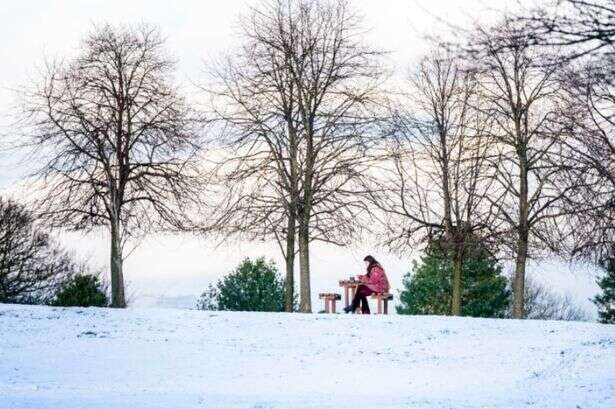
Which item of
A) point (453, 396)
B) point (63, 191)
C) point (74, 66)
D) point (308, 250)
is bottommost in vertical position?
point (453, 396)

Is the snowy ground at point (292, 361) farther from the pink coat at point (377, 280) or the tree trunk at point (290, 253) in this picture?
the tree trunk at point (290, 253)

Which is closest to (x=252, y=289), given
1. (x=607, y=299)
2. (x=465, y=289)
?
(x=465, y=289)

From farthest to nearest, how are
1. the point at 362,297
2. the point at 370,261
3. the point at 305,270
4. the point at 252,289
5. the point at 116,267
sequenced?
the point at 252,289
the point at 116,267
the point at 305,270
the point at 362,297
the point at 370,261

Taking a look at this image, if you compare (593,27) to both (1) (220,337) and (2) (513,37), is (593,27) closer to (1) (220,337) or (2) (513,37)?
A: (2) (513,37)

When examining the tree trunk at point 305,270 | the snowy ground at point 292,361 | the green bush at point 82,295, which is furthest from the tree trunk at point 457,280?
the green bush at point 82,295

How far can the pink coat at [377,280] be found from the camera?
23141 millimetres

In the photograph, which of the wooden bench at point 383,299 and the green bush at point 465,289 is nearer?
the wooden bench at point 383,299

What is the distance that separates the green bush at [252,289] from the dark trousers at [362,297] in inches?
577

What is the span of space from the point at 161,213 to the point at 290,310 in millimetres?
4734

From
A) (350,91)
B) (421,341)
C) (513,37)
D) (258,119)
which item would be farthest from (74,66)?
→ (513,37)

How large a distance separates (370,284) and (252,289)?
1588 cm

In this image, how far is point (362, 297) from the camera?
23938 millimetres

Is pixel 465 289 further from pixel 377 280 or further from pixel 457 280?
pixel 377 280

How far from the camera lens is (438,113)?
87.1 feet
